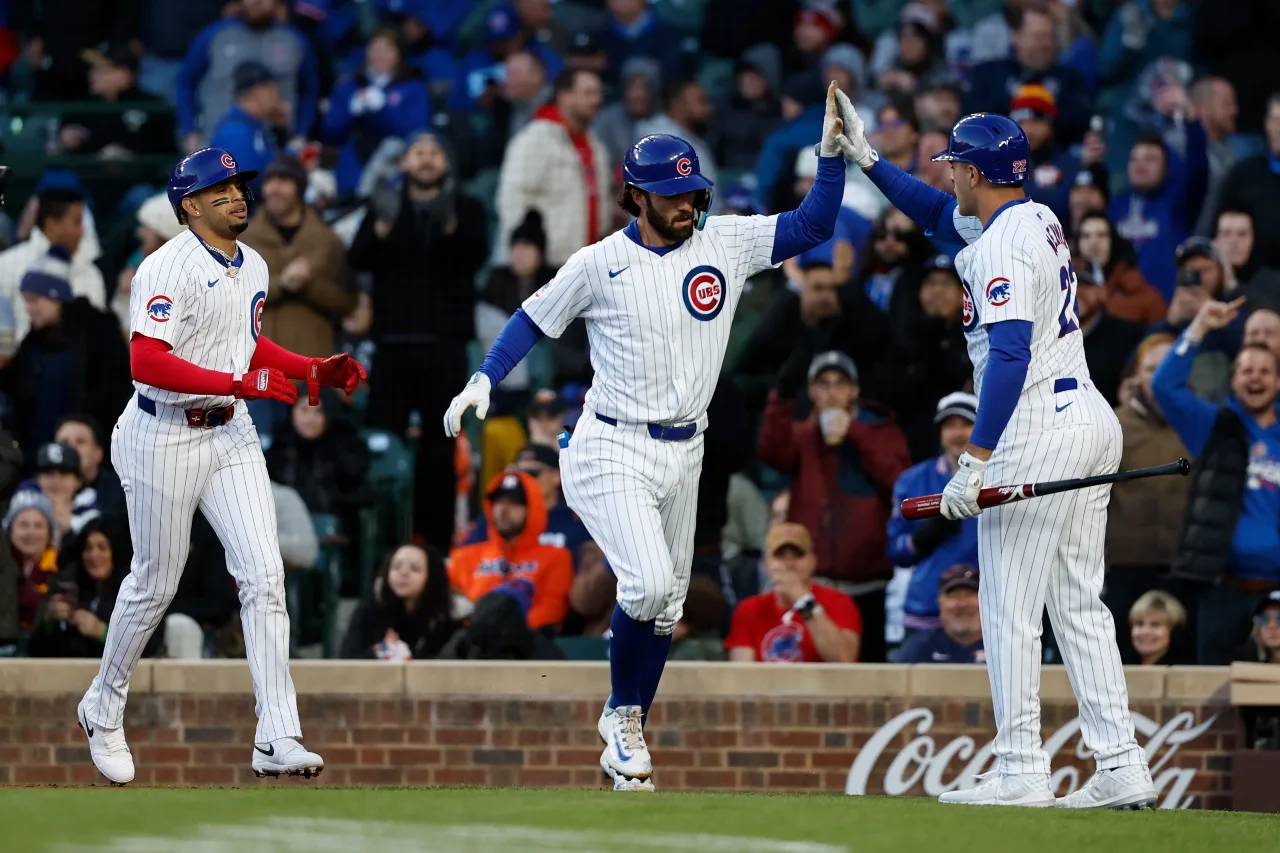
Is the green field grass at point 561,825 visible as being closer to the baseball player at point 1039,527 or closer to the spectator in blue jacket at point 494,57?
the baseball player at point 1039,527

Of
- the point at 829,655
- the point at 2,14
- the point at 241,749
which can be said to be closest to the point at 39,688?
the point at 241,749

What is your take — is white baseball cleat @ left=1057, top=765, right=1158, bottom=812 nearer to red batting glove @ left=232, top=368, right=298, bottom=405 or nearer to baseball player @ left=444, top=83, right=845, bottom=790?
baseball player @ left=444, top=83, right=845, bottom=790

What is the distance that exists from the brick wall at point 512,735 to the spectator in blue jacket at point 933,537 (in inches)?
19.5

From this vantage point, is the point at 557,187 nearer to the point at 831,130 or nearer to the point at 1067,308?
the point at 831,130

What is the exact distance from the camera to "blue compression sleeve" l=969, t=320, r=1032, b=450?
658 centimetres

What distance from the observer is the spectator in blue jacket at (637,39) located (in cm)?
1322

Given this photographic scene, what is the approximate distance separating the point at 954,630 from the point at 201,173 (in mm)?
3887

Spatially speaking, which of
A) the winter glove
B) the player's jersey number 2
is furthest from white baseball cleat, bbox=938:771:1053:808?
the winter glove

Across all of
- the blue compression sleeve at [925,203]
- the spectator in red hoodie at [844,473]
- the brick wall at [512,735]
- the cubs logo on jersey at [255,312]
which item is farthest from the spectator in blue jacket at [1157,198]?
the cubs logo on jersey at [255,312]

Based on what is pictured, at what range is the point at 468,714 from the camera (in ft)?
30.3

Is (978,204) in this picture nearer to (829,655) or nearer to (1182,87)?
(829,655)

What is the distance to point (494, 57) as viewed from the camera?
13.5 meters

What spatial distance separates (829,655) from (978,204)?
302 centimetres

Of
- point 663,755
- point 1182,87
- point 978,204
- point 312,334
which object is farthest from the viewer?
point 1182,87
